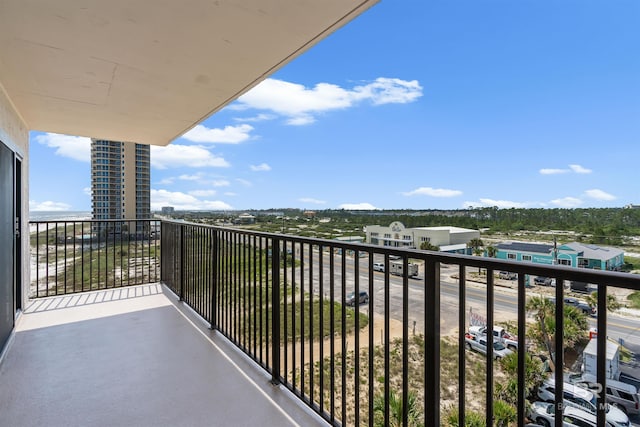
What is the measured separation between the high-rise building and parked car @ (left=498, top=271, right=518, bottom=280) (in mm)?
6974

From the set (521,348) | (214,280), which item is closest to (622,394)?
(521,348)

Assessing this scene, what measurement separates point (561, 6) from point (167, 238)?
33299 mm

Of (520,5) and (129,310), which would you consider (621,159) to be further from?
(129,310)

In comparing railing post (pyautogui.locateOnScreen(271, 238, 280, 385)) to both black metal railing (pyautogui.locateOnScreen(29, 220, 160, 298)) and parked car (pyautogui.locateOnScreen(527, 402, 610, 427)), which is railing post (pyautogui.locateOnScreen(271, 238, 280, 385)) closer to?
parked car (pyautogui.locateOnScreen(527, 402, 610, 427))

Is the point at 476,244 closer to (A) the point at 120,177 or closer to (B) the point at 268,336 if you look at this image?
(B) the point at 268,336

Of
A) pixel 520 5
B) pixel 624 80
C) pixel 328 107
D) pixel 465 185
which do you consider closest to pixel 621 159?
pixel 624 80

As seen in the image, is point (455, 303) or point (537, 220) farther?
point (537, 220)

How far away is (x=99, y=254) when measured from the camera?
4.69 metres

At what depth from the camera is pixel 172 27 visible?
202 cm

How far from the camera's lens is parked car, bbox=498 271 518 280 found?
3.24ft

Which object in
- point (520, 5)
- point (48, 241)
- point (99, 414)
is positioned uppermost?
point (520, 5)

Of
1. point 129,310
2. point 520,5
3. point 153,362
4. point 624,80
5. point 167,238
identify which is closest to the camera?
point 153,362

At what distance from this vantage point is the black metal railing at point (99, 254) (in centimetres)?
452

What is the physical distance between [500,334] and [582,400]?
0.96 feet
